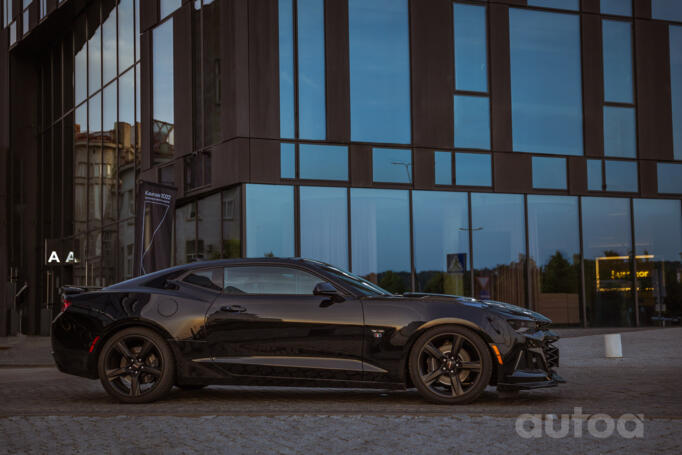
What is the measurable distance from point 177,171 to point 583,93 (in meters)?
11.1

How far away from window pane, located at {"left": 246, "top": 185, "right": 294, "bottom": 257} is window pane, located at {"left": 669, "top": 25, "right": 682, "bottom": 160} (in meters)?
11.2

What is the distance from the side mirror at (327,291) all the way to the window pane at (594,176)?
16360mm

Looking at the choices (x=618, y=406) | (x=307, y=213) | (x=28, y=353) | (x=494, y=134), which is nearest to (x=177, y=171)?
(x=307, y=213)

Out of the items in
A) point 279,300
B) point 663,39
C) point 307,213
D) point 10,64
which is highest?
point 10,64

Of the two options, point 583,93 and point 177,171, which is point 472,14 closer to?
point 583,93

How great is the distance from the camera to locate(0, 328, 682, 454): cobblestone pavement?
568cm

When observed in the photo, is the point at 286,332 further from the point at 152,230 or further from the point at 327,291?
the point at 152,230

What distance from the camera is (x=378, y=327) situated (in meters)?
7.67

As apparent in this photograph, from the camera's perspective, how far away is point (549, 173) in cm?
2241

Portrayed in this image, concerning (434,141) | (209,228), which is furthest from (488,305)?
(209,228)

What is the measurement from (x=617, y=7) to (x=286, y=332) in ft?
62.3

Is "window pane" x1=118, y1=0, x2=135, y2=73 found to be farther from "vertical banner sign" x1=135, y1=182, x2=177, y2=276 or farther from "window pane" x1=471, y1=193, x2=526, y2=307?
"window pane" x1=471, y1=193, x2=526, y2=307

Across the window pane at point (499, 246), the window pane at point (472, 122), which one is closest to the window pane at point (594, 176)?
the window pane at point (499, 246)

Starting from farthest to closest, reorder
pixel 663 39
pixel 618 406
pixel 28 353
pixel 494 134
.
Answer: pixel 663 39
pixel 494 134
pixel 28 353
pixel 618 406
